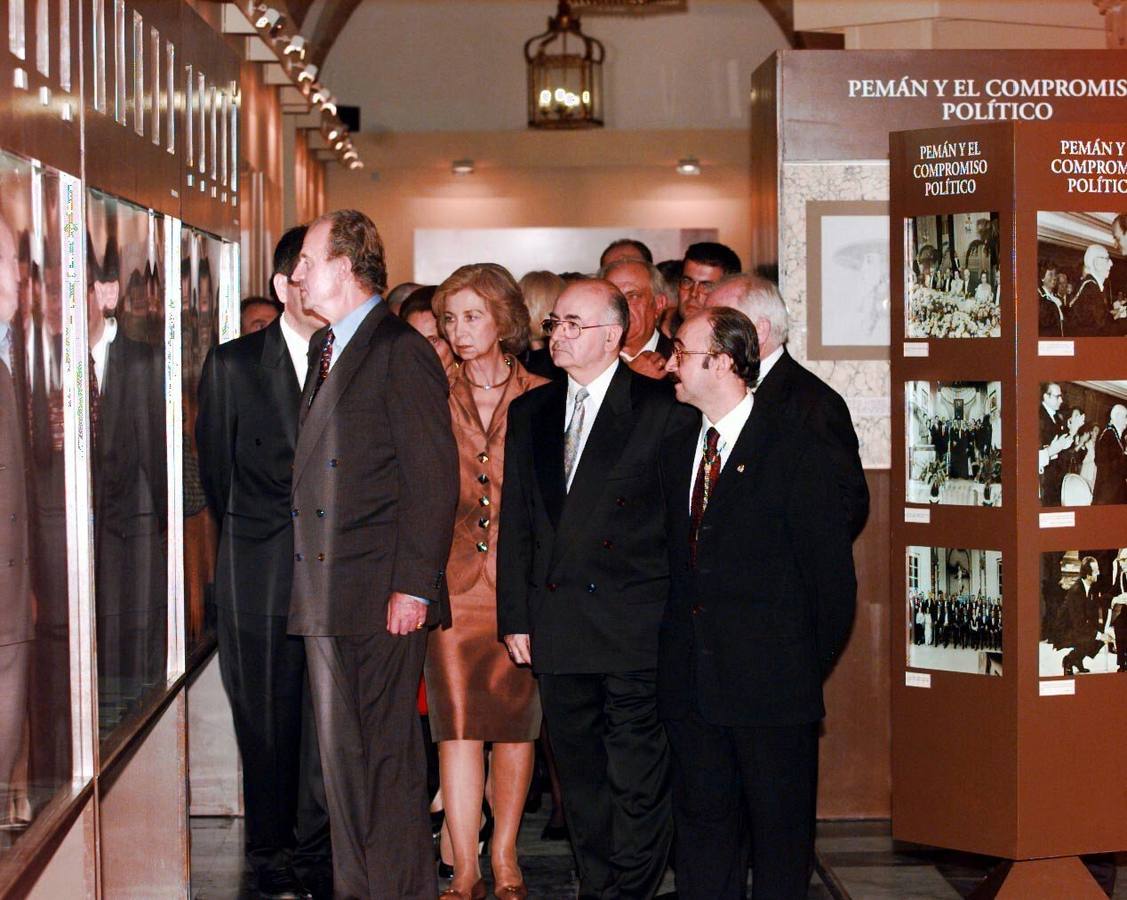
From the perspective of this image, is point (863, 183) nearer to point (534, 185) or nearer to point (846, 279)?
point (846, 279)

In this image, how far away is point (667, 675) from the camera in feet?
13.4

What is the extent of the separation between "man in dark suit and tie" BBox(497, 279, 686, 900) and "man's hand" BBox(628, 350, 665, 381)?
0.83 metres

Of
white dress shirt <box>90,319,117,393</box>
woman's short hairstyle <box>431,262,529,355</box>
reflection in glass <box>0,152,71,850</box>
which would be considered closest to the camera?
reflection in glass <box>0,152,71,850</box>

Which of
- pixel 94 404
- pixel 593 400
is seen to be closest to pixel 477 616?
pixel 593 400

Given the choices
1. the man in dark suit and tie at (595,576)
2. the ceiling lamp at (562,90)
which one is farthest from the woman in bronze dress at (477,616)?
the ceiling lamp at (562,90)

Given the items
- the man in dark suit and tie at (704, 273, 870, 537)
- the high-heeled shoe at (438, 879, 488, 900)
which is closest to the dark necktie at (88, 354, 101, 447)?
the man in dark suit and tie at (704, 273, 870, 537)

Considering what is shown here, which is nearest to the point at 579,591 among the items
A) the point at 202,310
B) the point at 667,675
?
the point at 667,675

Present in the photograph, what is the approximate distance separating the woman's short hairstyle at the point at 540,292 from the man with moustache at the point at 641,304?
194 millimetres

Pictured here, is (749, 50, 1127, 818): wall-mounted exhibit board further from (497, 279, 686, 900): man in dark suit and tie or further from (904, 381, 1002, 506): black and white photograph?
(497, 279, 686, 900): man in dark suit and tie

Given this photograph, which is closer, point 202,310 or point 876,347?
point 202,310

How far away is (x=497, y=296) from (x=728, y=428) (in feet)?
3.28

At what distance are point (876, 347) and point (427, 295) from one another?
162 cm

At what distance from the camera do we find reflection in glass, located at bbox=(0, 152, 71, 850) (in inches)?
109

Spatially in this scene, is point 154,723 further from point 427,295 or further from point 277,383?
point 427,295
